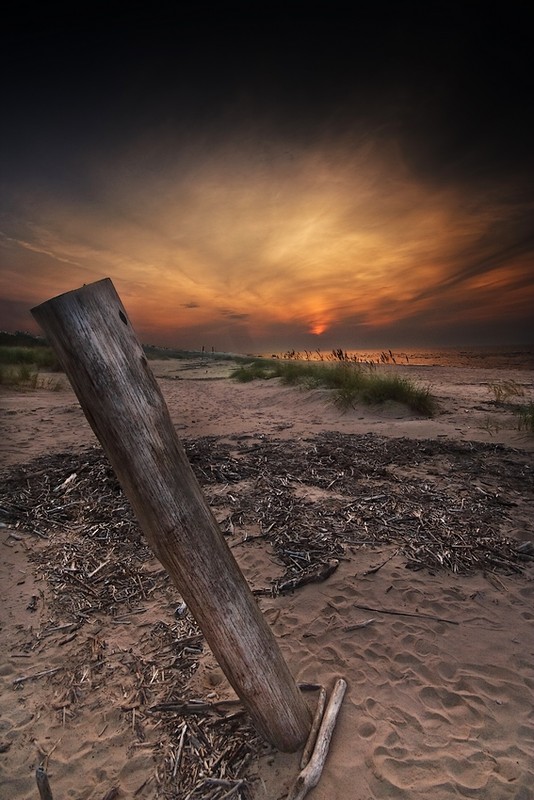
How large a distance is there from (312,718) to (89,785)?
1274 mm

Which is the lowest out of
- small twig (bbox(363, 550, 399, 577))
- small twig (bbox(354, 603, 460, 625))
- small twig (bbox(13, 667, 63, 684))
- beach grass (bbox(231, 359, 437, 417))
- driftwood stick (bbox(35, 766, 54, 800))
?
small twig (bbox(354, 603, 460, 625))

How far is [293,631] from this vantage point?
2979mm

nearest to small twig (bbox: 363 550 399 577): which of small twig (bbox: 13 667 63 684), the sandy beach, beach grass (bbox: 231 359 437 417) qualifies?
the sandy beach

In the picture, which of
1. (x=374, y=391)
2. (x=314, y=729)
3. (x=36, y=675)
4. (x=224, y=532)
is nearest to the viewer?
(x=314, y=729)

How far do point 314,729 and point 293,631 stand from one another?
0.90 m

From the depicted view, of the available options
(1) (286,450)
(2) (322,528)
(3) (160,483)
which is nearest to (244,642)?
(3) (160,483)

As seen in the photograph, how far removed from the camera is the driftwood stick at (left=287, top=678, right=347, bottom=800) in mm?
1845

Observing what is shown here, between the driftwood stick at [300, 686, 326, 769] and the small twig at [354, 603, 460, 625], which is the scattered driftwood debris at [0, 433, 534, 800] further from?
the small twig at [354, 603, 460, 625]

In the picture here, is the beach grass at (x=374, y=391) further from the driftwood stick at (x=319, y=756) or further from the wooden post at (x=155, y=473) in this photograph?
the wooden post at (x=155, y=473)

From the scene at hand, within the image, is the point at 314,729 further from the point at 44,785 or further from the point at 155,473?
the point at 155,473

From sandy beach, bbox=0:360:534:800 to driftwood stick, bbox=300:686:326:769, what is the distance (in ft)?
0.27

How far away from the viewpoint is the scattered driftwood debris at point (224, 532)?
2.27 meters

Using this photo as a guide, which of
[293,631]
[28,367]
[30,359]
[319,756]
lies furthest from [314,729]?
[30,359]

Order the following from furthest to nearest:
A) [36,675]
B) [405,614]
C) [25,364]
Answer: [25,364] → [405,614] → [36,675]
